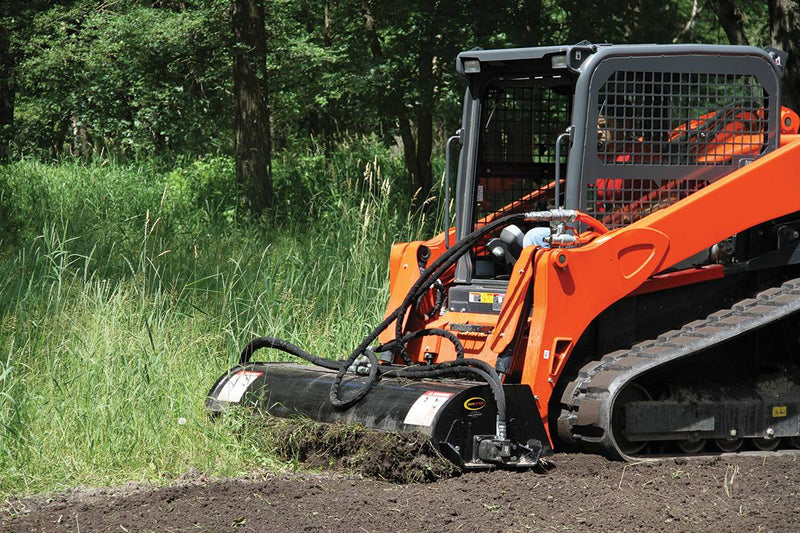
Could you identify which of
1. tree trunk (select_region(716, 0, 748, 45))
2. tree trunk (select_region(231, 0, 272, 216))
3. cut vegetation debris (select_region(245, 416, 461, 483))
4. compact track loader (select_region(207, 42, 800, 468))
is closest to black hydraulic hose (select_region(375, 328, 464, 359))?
compact track loader (select_region(207, 42, 800, 468))

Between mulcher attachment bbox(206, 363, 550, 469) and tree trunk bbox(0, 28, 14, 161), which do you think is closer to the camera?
mulcher attachment bbox(206, 363, 550, 469)

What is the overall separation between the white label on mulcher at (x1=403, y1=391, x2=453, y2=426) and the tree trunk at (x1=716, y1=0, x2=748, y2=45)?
28.8 ft

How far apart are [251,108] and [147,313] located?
18.9 feet

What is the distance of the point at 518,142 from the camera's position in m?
7.14

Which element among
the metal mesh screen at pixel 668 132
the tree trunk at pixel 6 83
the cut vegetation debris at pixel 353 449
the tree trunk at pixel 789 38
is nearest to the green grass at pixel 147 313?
the cut vegetation debris at pixel 353 449

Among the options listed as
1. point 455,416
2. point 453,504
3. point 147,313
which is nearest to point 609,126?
point 455,416

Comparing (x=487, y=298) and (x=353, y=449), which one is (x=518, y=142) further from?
(x=353, y=449)

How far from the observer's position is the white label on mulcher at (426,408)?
529 cm

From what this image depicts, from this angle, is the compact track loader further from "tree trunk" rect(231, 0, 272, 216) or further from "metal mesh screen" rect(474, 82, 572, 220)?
"tree trunk" rect(231, 0, 272, 216)

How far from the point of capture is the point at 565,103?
7.18 metres

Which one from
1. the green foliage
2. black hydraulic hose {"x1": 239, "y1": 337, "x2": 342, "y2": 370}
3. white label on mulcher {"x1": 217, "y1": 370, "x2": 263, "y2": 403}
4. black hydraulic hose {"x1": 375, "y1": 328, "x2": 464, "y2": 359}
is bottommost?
white label on mulcher {"x1": 217, "y1": 370, "x2": 263, "y2": 403}

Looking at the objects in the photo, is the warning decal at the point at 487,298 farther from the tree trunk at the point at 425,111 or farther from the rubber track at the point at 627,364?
the tree trunk at the point at 425,111

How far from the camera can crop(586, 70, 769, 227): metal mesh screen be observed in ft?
20.3

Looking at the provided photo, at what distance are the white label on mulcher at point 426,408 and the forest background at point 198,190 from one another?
80 cm
